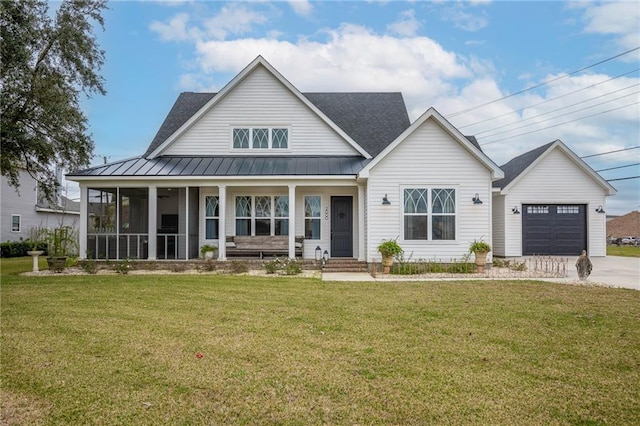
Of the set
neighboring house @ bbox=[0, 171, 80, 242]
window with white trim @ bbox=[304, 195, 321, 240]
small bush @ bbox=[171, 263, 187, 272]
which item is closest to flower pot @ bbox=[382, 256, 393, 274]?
window with white trim @ bbox=[304, 195, 321, 240]

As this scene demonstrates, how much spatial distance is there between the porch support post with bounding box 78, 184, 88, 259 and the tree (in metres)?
1.66

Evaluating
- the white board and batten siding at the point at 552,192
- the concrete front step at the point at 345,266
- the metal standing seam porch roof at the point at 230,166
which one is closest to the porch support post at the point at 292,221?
the metal standing seam porch roof at the point at 230,166

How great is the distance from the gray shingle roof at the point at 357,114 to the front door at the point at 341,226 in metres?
2.66

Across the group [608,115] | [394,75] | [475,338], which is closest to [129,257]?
[475,338]

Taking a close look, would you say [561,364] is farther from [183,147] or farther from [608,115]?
[608,115]

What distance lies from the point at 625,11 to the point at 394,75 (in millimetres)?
13683

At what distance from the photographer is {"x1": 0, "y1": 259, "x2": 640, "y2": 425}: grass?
144 inches

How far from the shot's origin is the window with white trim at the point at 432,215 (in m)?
14.3

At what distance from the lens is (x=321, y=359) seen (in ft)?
16.3

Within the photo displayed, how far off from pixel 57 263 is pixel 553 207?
21033mm

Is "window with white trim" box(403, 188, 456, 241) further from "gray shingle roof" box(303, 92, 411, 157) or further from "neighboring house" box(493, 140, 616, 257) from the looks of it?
"neighboring house" box(493, 140, 616, 257)

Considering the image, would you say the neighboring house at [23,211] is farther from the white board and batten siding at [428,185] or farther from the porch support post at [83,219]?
the white board and batten siding at [428,185]

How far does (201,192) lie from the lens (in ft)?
53.9

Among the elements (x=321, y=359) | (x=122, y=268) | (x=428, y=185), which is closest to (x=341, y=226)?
(x=428, y=185)
